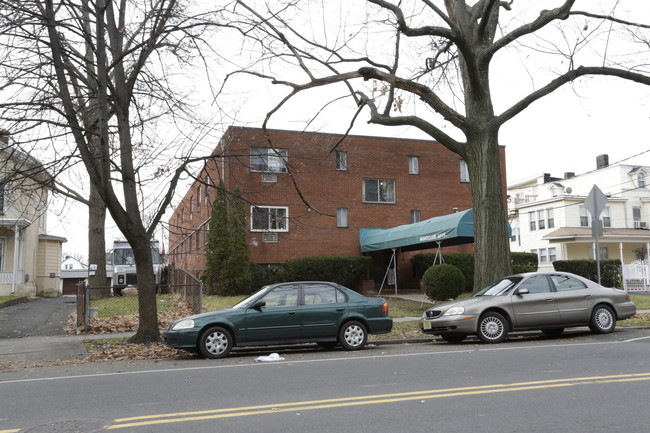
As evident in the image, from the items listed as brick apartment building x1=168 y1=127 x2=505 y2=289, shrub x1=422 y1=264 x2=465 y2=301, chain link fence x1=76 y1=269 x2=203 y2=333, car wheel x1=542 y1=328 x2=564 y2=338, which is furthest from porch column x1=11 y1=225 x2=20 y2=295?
car wheel x1=542 y1=328 x2=564 y2=338

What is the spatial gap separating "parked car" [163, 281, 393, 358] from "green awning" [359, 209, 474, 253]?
768 cm

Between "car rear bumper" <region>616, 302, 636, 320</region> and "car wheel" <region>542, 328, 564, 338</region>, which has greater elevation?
"car rear bumper" <region>616, 302, 636, 320</region>

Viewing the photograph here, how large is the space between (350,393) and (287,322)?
4.43 metres

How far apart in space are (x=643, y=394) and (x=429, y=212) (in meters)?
24.9

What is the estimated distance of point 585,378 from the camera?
A: 761cm

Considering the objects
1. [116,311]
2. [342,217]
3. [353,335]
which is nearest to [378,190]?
[342,217]

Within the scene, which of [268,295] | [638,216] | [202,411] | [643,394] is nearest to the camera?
[202,411]

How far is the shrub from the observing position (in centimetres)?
1883

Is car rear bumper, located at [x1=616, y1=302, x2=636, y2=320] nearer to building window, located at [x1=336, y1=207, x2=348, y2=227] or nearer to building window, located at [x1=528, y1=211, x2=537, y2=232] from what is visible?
building window, located at [x1=336, y1=207, x2=348, y2=227]

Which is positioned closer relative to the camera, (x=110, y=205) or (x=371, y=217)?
(x=110, y=205)

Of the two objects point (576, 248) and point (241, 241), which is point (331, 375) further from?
point (576, 248)

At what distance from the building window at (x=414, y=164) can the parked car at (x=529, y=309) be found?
726 inches

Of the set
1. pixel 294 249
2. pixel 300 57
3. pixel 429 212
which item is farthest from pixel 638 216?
pixel 300 57

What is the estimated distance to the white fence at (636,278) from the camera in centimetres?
2980
